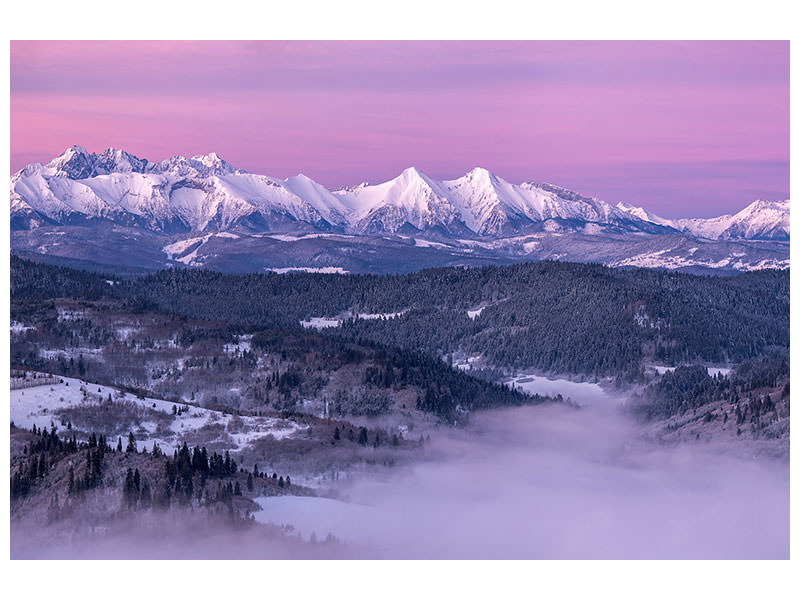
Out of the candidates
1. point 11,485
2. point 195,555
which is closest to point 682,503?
point 195,555

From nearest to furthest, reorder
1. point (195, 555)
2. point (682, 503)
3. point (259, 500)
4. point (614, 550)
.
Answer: point (195, 555), point (614, 550), point (259, 500), point (682, 503)

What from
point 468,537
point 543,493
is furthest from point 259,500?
point 543,493

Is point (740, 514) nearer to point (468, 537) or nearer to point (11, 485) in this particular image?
point (468, 537)

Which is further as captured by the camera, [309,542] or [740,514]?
[740,514]

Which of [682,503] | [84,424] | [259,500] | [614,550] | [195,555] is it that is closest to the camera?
[195,555]

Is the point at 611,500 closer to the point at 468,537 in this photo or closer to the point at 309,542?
the point at 468,537

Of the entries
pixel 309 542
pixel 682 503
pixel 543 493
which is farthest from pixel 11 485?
pixel 682 503

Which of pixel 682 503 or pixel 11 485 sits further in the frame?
pixel 682 503

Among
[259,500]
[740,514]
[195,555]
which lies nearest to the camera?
[195,555]

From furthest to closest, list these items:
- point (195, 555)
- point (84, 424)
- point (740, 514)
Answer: point (84, 424), point (740, 514), point (195, 555)
